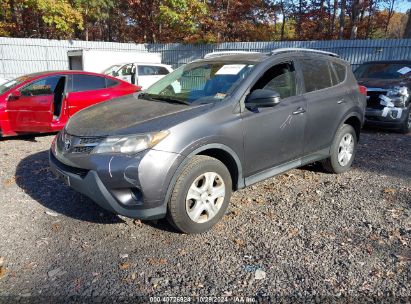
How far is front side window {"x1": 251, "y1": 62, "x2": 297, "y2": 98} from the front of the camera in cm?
376

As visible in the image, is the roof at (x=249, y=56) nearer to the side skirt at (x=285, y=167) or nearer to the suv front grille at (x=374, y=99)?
the side skirt at (x=285, y=167)

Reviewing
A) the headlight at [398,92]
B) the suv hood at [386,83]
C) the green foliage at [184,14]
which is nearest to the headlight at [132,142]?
the headlight at [398,92]

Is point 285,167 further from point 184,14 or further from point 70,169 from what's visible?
point 184,14

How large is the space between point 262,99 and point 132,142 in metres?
1.36

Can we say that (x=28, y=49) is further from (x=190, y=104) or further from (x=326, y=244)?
(x=326, y=244)

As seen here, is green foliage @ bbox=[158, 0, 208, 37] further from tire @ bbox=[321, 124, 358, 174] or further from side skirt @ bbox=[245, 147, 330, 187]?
side skirt @ bbox=[245, 147, 330, 187]

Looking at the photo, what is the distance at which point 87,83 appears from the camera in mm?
7410

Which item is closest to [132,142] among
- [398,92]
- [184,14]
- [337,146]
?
[337,146]

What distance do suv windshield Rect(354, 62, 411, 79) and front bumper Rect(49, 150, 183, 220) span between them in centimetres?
749

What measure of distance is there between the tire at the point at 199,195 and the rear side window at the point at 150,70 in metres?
10.7

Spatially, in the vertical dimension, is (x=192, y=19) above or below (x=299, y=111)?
above

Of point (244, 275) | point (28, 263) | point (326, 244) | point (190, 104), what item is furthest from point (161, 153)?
point (326, 244)

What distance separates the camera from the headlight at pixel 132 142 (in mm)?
2883

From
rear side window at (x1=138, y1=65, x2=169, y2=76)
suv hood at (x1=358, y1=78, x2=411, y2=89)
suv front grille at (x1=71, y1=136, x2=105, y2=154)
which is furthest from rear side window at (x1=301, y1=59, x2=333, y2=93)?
rear side window at (x1=138, y1=65, x2=169, y2=76)
